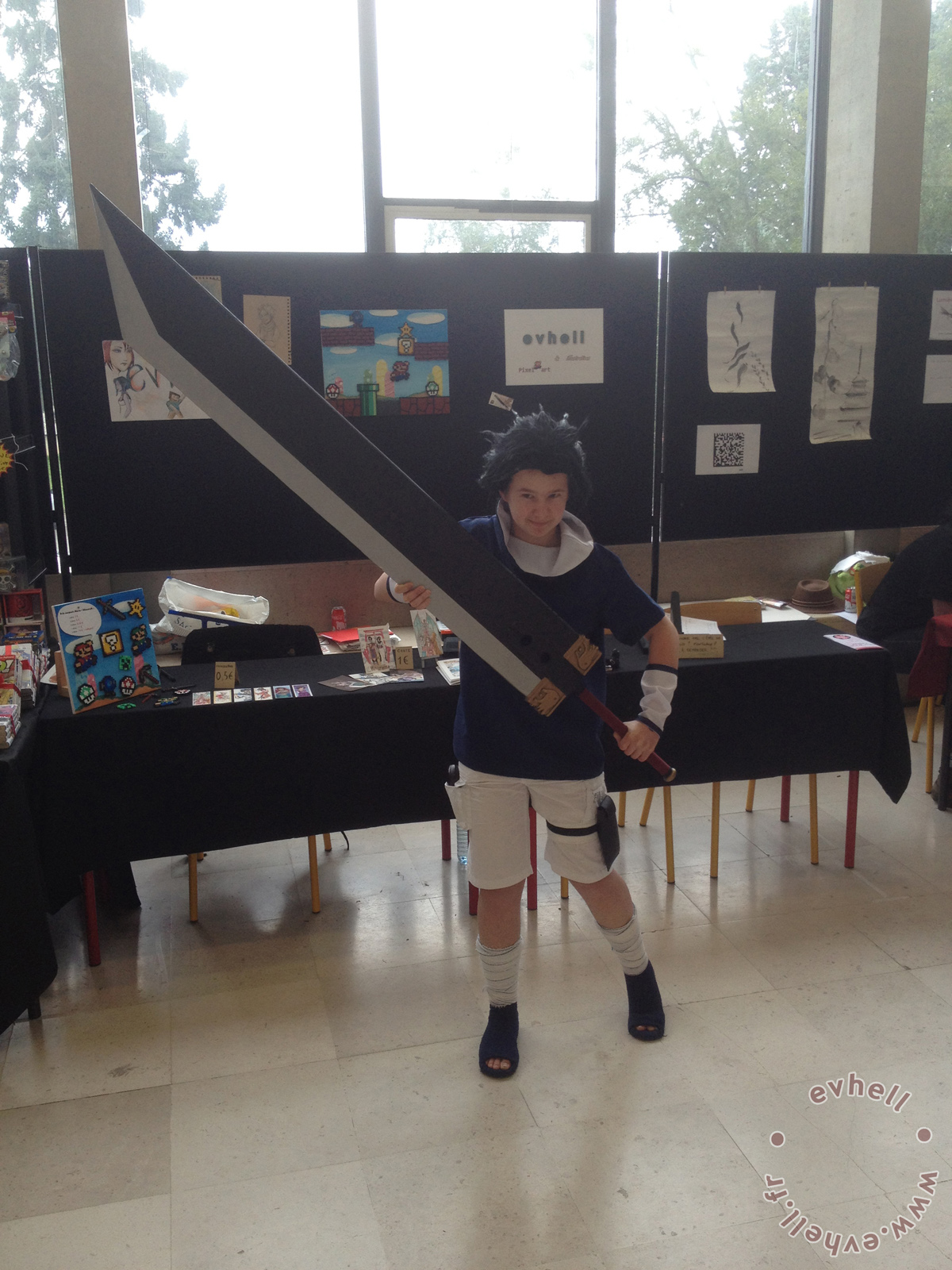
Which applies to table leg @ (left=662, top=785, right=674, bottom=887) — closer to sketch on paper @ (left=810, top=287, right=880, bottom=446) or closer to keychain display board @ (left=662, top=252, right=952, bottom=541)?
keychain display board @ (left=662, top=252, right=952, bottom=541)

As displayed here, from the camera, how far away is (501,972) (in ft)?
7.37

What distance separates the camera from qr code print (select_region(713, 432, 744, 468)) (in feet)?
11.5

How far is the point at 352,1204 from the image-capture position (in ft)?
6.18

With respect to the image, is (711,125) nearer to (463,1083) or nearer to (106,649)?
(106,649)

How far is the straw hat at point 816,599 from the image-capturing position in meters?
4.53

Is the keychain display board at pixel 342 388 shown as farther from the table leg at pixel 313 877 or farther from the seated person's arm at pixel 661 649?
the seated person's arm at pixel 661 649

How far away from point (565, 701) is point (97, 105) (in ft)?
9.81

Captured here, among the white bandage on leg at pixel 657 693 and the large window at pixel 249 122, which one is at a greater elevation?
the large window at pixel 249 122

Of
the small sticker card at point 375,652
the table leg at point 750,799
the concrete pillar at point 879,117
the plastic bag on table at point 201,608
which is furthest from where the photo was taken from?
the concrete pillar at point 879,117

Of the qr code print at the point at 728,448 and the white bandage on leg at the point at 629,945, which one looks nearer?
the white bandage on leg at the point at 629,945

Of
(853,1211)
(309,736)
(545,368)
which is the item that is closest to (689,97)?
(545,368)

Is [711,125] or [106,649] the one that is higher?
[711,125]

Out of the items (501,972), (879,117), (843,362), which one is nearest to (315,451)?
(501,972)

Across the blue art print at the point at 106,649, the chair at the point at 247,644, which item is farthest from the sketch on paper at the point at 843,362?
the blue art print at the point at 106,649
